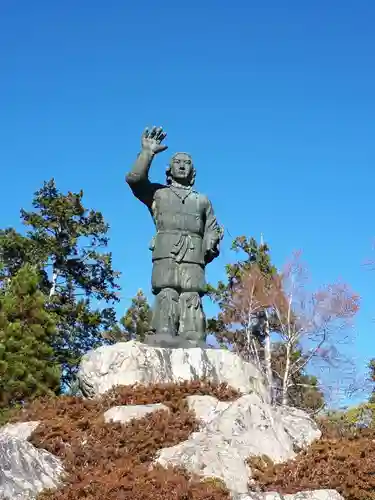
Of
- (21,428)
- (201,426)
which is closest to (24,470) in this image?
(21,428)

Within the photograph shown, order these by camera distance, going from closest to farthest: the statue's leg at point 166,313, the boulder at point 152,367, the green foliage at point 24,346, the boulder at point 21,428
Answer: the boulder at point 21,428 < the boulder at point 152,367 < the statue's leg at point 166,313 < the green foliage at point 24,346

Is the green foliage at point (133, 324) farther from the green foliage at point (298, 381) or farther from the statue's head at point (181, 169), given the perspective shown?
the statue's head at point (181, 169)

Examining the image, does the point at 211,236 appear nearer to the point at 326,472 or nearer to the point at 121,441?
the point at 121,441

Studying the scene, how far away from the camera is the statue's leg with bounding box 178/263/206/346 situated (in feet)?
30.0

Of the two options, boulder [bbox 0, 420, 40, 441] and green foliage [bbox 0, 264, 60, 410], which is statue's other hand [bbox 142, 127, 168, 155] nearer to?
boulder [bbox 0, 420, 40, 441]

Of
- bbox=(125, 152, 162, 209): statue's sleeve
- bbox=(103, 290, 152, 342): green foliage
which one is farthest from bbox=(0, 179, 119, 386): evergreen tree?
bbox=(125, 152, 162, 209): statue's sleeve

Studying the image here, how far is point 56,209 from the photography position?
24.4 meters

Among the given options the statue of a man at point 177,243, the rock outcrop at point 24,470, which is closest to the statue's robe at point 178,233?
the statue of a man at point 177,243

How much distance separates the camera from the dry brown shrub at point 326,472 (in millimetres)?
6105

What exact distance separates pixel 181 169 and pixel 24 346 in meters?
6.25

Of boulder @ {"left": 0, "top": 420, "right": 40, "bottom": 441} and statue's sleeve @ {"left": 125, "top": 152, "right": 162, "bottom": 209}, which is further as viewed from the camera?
statue's sleeve @ {"left": 125, "top": 152, "right": 162, "bottom": 209}

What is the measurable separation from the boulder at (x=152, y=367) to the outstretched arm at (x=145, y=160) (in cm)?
248

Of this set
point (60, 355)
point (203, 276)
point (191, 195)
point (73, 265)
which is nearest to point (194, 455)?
point (203, 276)

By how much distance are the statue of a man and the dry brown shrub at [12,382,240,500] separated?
1.13m
